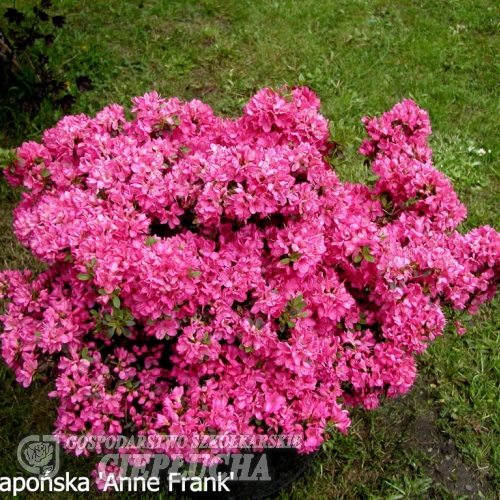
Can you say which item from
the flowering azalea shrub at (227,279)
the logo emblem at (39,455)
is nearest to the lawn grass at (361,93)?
the logo emblem at (39,455)

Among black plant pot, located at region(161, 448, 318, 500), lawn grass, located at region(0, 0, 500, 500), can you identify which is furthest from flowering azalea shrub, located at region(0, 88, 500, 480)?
lawn grass, located at region(0, 0, 500, 500)

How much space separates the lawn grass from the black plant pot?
0.60 feet

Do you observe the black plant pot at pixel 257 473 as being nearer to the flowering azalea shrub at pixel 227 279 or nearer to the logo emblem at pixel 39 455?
the flowering azalea shrub at pixel 227 279

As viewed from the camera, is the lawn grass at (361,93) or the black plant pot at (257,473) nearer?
the black plant pot at (257,473)

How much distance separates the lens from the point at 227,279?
6.23 feet

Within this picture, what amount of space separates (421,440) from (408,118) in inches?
62.4

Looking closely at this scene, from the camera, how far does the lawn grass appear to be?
2875 mm

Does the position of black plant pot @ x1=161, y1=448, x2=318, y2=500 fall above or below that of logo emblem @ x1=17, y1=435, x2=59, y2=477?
above

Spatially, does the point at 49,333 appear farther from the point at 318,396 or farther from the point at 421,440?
the point at 421,440

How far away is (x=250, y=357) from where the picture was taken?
1962 mm

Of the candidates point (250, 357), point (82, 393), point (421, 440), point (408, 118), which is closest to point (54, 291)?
point (82, 393)

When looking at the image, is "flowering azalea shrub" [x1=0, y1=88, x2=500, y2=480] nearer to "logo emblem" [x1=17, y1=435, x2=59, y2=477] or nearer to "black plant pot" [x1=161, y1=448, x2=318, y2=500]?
"black plant pot" [x1=161, y1=448, x2=318, y2=500]

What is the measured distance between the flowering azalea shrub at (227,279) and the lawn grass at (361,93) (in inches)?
37.2

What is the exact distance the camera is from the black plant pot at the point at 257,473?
229 centimetres
